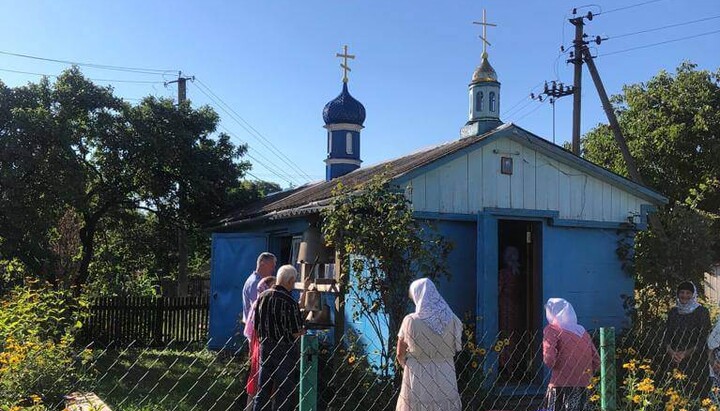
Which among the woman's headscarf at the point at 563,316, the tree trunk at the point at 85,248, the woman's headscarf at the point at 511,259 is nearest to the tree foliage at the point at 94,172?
the tree trunk at the point at 85,248

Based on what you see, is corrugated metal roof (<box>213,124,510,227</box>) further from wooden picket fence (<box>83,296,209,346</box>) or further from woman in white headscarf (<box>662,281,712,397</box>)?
woman in white headscarf (<box>662,281,712,397</box>)

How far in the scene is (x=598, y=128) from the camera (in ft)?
77.7

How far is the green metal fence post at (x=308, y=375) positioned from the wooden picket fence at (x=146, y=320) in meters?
9.24

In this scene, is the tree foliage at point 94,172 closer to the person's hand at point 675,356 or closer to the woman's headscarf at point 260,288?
the woman's headscarf at point 260,288

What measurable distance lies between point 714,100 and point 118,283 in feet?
61.0

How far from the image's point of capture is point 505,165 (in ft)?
26.2

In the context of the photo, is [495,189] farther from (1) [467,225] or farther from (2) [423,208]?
(2) [423,208]

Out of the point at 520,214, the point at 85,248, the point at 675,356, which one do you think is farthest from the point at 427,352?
the point at 85,248

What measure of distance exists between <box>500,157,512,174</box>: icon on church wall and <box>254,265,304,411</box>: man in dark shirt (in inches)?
130

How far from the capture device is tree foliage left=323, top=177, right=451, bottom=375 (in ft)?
20.5

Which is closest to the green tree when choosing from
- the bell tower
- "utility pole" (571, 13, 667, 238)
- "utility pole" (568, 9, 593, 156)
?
"utility pole" (568, 9, 593, 156)

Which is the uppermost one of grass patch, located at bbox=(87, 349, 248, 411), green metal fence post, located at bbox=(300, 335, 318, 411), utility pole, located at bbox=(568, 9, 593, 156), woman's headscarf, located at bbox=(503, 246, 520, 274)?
Answer: utility pole, located at bbox=(568, 9, 593, 156)

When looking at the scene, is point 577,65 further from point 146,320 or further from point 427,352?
point 427,352

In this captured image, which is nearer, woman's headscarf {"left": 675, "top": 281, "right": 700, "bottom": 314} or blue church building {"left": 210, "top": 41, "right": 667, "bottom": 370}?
woman's headscarf {"left": 675, "top": 281, "right": 700, "bottom": 314}
